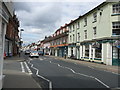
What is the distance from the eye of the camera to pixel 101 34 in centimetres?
2334

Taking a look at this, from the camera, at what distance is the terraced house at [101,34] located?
2128cm

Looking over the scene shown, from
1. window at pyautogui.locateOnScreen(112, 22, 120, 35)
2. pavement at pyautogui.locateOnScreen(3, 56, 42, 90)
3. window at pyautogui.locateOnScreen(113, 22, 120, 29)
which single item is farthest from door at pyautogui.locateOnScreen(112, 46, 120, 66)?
pavement at pyautogui.locateOnScreen(3, 56, 42, 90)

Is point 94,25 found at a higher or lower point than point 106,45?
higher

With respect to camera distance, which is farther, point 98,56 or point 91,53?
point 91,53

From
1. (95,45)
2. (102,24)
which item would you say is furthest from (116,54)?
(102,24)

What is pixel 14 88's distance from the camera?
6.97 metres

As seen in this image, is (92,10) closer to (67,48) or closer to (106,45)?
(106,45)

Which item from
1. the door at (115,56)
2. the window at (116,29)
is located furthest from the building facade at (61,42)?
the window at (116,29)

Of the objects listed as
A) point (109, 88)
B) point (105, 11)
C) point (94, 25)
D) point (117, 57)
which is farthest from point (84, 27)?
point (109, 88)

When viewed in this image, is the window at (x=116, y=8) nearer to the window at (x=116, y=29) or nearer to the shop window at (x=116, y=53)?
the window at (x=116, y=29)

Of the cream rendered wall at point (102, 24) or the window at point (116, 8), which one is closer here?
the window at point (116, 8)

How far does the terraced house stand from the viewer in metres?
21.3

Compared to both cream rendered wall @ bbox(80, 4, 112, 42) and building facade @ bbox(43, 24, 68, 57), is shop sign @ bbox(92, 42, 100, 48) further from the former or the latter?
building facade @ bbox(43, 24, 68, 57)

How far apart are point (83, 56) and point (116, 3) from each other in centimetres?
1183
